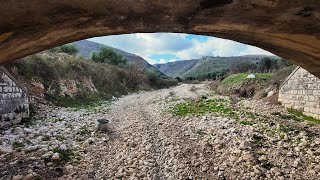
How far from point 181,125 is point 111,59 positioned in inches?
1284

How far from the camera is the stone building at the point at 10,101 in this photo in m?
8.91

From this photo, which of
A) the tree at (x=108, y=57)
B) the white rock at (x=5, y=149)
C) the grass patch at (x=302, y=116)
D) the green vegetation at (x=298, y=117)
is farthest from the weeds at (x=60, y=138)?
the tree at (x=108, y=57)

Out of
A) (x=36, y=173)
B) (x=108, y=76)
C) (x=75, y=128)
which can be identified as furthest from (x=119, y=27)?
(x=108, y=76)

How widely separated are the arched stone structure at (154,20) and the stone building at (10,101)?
707 centimetres

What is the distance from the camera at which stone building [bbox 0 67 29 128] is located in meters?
8.91

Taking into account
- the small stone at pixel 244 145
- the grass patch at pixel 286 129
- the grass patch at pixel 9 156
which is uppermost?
the grass patch at pixel 9 156

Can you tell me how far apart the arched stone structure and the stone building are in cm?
707

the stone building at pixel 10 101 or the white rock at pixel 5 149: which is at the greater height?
the stone building at pixel 10 101

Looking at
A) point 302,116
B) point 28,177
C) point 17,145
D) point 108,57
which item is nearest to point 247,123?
point 302,116

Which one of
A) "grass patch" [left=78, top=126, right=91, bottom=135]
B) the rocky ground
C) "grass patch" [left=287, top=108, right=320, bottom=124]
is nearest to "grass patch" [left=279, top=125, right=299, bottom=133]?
the rocky ground

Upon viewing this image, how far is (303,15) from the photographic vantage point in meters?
2.24

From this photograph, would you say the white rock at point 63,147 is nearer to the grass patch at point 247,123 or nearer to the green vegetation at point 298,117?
the grass patch at point 247,123

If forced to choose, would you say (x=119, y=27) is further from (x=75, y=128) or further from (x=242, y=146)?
(x=75, y=128)

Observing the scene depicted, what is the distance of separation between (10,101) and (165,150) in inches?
239
